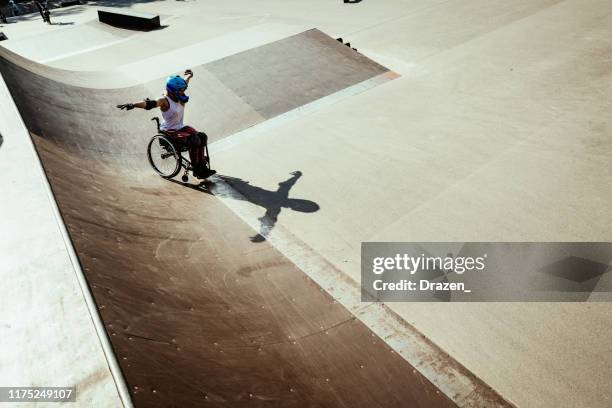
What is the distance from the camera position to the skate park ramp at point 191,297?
291 centimetres

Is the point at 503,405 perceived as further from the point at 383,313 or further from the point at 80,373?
the point at 80,373

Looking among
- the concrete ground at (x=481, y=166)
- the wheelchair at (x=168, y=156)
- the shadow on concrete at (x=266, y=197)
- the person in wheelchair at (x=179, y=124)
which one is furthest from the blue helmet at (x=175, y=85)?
the concrete ground at (x=481, y=166)

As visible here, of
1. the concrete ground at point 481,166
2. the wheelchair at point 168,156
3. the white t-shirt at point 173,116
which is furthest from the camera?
the wheelchair at point 168,156

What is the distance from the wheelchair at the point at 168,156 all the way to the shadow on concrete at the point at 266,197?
291mm

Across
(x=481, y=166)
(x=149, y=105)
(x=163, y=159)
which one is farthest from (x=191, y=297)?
(x=481, y=166)

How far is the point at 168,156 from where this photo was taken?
6.39 metres

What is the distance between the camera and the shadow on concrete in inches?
218

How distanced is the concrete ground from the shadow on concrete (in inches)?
5.2

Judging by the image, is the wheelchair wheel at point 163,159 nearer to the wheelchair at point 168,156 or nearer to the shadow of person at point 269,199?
the wheelchair at point 168,156

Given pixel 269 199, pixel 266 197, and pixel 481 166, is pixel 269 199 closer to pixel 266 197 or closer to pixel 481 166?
pixel 266 197

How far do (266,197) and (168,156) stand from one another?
1.91 meters

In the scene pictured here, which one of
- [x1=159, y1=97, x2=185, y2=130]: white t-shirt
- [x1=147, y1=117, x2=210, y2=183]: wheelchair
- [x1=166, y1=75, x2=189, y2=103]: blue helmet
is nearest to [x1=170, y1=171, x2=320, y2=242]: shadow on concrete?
[x1=147, y1=117, x2=210, y2=183]: wheelchair

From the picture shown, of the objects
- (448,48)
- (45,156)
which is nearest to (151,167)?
(45,156)

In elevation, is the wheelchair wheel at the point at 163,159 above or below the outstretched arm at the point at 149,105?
below
